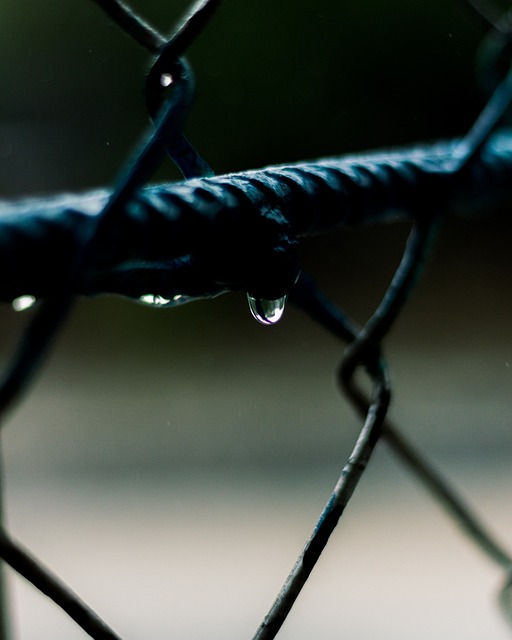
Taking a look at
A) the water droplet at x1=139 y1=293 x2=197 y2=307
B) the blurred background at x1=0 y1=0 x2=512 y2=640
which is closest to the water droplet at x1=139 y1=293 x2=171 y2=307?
the water droplet at x1=139 y1=293 x2=197 y2=307

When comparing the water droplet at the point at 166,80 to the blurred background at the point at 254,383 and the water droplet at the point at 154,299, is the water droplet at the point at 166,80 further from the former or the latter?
the blurred background at the point at 254,383

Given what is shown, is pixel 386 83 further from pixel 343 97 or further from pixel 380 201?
pixel 380 201

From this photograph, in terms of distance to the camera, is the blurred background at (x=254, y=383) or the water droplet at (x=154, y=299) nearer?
the water droplet at (x=154, y=299)

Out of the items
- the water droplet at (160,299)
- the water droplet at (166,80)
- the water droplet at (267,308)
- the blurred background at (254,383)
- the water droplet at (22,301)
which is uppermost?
the water droplet at (166,80)

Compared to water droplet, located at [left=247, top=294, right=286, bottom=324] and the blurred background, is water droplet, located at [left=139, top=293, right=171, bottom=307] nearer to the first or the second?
water droplet, located at [left=247, top=294, right=286, bottom=324]

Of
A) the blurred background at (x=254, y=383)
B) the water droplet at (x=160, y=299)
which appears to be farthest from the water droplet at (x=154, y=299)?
the blurred background at (x=254, y=383)

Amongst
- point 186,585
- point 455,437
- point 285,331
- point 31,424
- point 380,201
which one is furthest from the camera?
point 285,331

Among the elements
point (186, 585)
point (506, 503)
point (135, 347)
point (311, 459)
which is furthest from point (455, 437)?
point (135, 347)

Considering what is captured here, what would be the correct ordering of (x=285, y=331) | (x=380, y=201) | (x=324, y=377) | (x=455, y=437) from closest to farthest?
(x=380, y=201)
(x=455, y=437)
(x=324, y=377)
(x=285, y=331)
